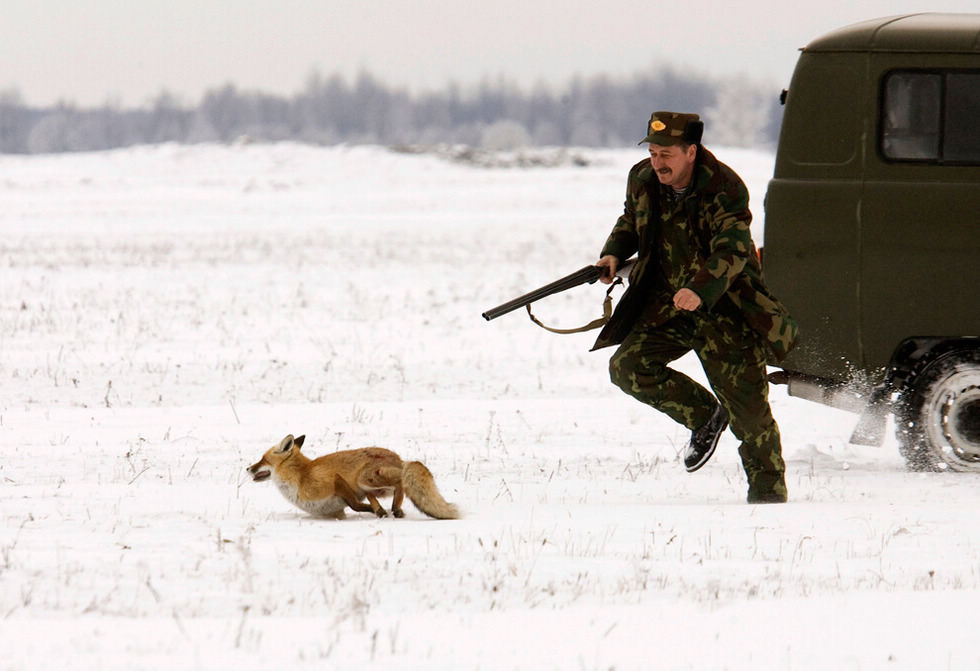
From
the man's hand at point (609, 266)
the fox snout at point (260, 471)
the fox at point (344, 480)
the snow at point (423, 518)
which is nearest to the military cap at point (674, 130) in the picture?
the man's hand at point (609, 266)

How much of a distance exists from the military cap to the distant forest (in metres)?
126

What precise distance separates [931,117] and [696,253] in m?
2.01

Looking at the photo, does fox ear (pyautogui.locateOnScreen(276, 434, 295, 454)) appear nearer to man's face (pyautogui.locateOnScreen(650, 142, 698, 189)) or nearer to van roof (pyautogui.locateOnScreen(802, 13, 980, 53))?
man's face (pyautogui.locateOnScreen(650, 142, 698, 189))

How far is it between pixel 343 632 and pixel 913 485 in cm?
410

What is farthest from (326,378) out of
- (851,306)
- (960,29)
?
(960,29)

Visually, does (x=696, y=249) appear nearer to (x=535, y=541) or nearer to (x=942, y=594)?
(x=535, y=541)

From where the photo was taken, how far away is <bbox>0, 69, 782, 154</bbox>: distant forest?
137625mm

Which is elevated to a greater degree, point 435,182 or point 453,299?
point 453,299

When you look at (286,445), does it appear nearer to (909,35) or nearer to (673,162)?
(673,162)

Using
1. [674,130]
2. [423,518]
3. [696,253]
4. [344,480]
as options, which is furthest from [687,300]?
[344,480]

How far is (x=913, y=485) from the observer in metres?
7.06

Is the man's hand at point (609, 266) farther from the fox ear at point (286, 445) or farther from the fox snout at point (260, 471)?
the fox snout at point (260, 471)

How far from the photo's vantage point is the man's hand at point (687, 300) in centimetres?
586

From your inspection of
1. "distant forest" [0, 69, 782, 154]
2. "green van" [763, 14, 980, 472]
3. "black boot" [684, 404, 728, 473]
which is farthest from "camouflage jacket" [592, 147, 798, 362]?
"distant forest" [0, 69, 782, 154]
